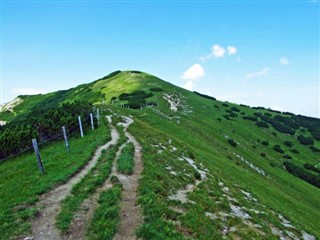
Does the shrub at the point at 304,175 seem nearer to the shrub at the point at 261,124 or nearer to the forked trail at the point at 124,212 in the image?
the shrub at the point at 261,124

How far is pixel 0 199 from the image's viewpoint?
631 inches

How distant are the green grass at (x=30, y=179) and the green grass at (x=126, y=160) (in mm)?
2861

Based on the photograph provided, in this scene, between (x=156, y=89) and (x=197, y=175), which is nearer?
(x=197, y=175)

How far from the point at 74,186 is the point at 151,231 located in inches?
269

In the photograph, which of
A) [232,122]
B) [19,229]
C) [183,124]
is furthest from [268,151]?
[19,229]

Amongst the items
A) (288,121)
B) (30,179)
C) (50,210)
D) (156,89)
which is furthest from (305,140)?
(50,210)

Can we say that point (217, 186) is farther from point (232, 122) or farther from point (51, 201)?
point (232, 122)

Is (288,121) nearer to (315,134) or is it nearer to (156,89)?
(315,134)

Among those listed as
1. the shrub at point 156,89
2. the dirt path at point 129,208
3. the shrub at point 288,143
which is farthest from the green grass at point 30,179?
the shrub at point 288,143

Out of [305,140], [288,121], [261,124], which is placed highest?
[261,124]

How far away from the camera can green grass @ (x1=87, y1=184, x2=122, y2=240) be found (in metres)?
12.0

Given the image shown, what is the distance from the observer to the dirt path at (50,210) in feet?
39.5

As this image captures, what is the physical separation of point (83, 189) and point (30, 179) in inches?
186

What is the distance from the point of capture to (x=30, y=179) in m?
19.3
